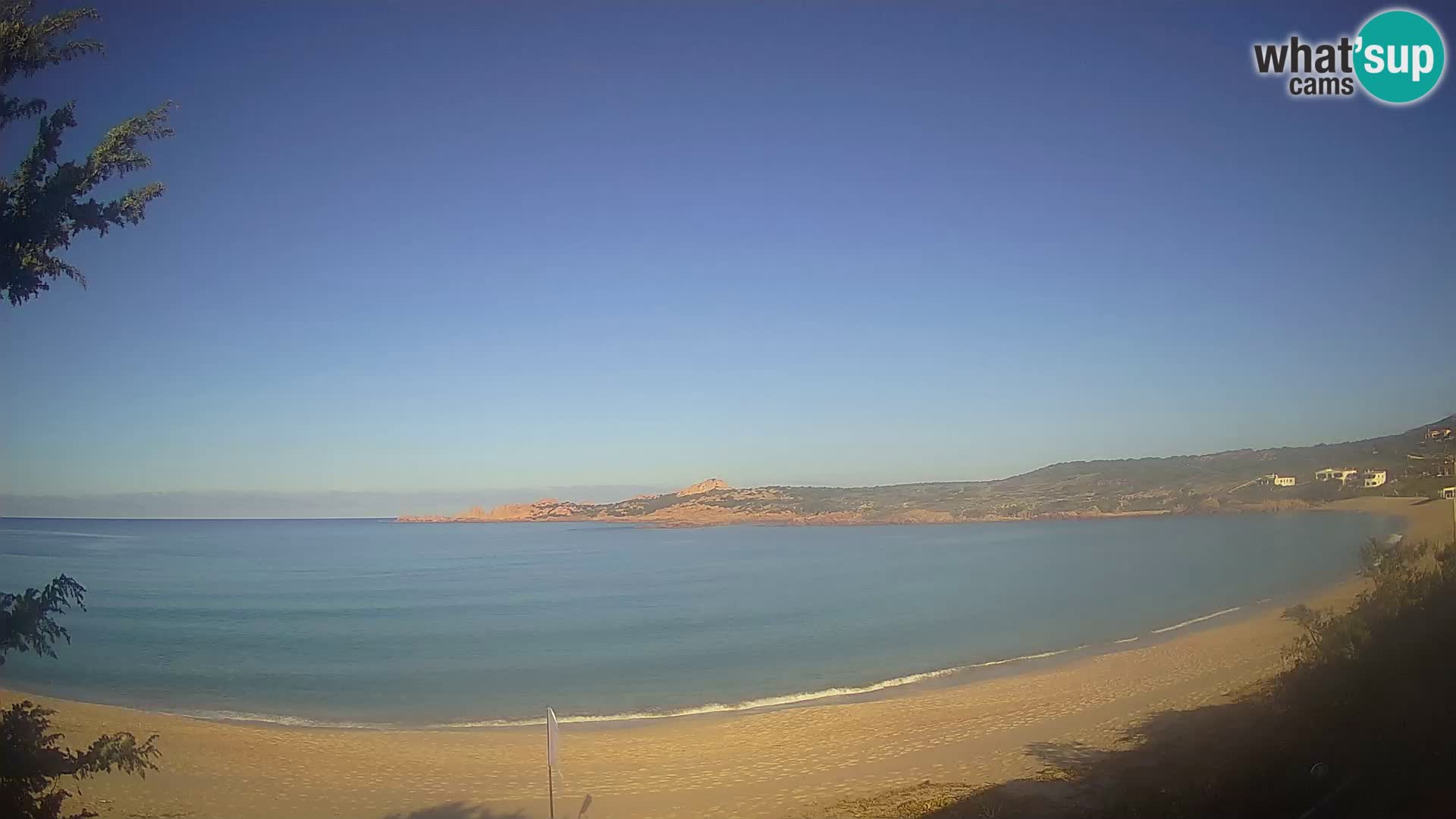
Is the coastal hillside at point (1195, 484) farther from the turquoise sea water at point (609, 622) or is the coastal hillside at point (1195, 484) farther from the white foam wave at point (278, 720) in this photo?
the white foam wave at point (278, 720)

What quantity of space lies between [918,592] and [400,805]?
2713cm

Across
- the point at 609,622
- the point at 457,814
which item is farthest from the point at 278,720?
the point at 609,622

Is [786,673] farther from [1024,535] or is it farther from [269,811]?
[1024,535]

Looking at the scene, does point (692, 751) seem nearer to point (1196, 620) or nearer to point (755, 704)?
point (755, 704)

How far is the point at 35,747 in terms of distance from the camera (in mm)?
4477

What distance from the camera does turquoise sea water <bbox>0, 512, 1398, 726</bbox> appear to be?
595 inches

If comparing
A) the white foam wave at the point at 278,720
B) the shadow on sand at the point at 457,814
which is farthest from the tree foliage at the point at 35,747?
the white foam wave at the point at 278,720

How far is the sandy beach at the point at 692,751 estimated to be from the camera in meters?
7.89

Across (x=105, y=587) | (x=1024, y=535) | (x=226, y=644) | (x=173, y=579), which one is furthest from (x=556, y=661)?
(x=1024, y=535)

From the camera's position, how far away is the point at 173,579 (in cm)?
3862

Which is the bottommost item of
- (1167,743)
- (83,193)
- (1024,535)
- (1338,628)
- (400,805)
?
(1024,535)

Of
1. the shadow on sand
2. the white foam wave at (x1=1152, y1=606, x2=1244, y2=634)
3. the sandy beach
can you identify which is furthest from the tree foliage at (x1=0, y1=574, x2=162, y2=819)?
the white foam wave at (x1=1152, y1=606, x2=1244, y2=634)

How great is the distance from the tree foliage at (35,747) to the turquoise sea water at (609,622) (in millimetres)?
4116

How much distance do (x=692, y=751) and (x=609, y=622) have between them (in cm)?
1609
